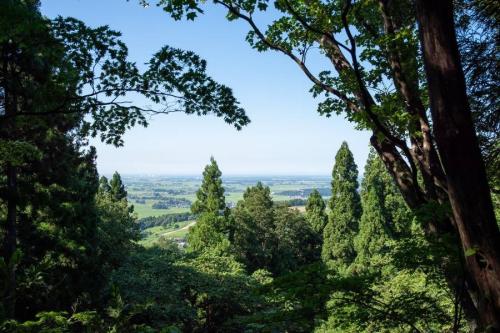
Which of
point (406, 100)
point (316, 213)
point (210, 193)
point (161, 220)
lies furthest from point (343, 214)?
point (161, 220)

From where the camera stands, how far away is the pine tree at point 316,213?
3991 centimetres

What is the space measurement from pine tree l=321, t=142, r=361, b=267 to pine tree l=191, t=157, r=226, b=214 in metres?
10.8

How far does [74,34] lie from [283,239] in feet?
104

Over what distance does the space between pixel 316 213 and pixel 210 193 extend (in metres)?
15.4

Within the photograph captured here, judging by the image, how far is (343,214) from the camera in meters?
33.8

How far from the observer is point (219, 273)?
17.2 meters

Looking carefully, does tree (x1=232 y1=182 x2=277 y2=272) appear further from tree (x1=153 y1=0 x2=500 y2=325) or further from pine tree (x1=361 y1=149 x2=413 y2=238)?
tree (x1=153 y1=0 x2=500 y2=325)

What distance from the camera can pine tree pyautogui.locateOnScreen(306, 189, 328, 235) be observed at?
39906 millimetres

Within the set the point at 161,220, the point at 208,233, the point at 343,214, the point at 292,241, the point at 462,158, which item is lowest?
the point at 161,220

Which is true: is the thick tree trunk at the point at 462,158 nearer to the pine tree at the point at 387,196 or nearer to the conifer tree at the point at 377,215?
the conifer tree at the point at 377,215

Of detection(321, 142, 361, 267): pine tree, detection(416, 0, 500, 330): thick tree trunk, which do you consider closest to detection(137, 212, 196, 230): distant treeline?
detection(321, 142, 361, 267): pine tree

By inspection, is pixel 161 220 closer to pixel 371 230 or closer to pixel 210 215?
pixel 210 215

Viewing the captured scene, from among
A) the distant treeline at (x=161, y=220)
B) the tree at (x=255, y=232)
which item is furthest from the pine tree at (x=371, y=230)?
the distant treeline at (x=161, y=220)

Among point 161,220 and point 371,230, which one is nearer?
point 371,230
